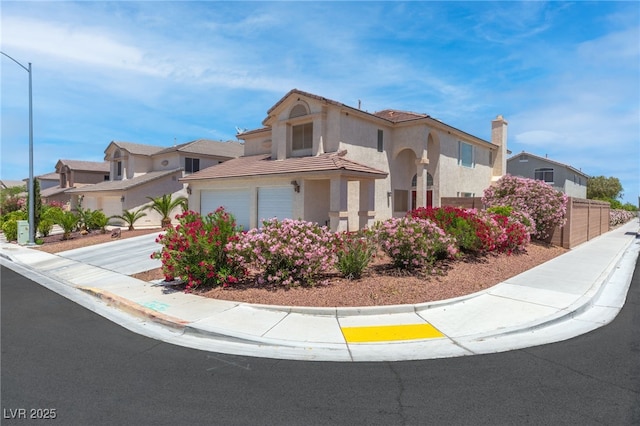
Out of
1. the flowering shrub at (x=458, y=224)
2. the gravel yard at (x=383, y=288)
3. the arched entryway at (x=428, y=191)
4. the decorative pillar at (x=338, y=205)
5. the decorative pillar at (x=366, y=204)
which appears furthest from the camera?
the arched entryway at (x=428, y=191)

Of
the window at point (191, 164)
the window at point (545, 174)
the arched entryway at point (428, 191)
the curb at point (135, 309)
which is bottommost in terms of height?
the curb at point (135, 309)

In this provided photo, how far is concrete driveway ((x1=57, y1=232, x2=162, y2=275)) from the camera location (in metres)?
12.6

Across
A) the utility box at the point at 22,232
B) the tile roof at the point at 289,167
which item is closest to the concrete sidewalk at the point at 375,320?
the tile roof at the point at 289,167

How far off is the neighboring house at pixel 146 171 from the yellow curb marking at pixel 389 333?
2402 centimetres

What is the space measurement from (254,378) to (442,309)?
4.32 m

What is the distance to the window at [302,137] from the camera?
1883 centimetres

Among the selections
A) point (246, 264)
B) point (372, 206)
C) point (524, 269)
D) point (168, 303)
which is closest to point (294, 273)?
point (246, 264)

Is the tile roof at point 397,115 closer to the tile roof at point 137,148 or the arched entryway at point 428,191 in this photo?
the arched entryway at point 428,191

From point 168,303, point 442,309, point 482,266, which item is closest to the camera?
point 442,309

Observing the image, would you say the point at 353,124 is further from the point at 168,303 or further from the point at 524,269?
the point at 168,303

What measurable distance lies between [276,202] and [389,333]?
1189 cm

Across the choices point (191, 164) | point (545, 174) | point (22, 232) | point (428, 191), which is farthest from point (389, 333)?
point (545, 174)

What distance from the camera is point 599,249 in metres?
16.8

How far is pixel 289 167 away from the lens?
16922 millimetres
